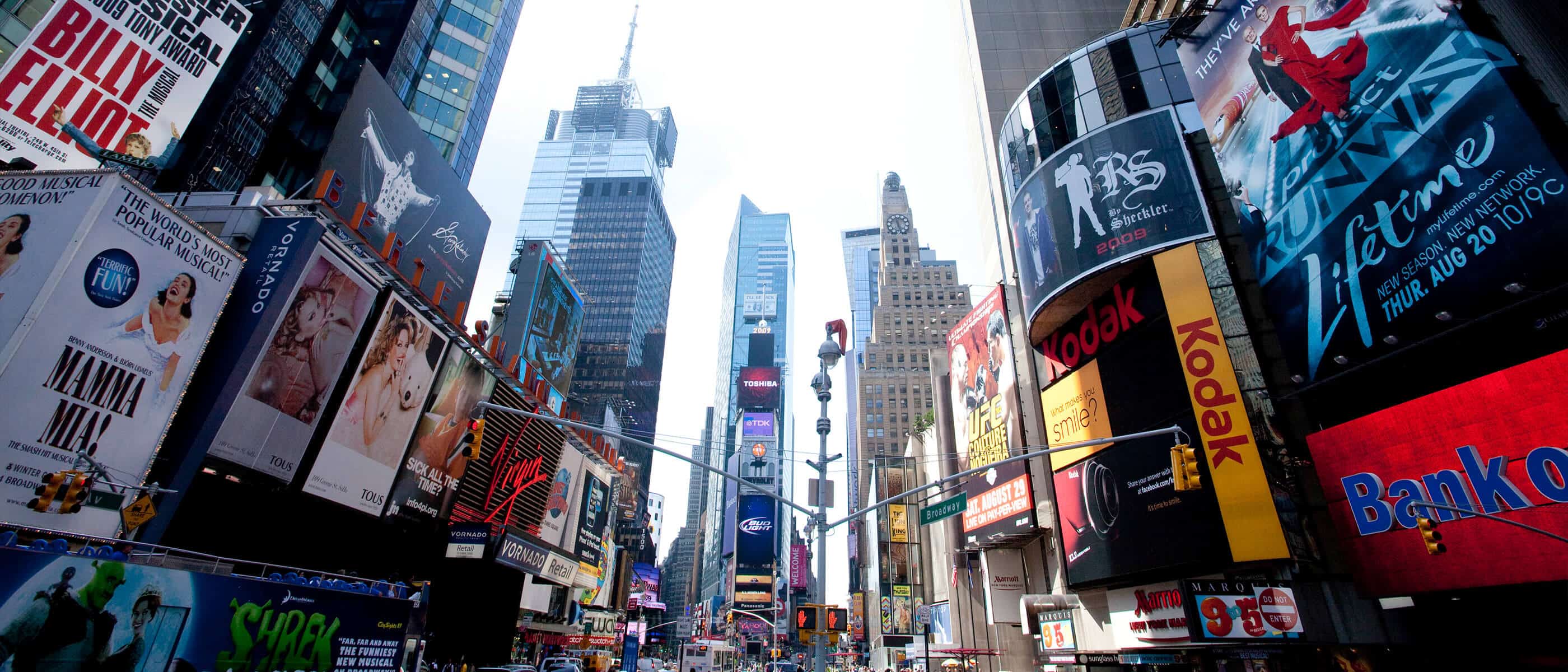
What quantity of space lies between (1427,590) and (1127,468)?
8461 mm

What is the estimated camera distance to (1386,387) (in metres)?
18.5

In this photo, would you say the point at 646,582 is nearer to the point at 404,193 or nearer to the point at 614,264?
the point at 404,193

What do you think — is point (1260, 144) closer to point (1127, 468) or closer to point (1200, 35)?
point (1200, 35)

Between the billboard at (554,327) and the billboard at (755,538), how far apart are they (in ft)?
247

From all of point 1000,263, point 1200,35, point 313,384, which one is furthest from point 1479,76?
point 313,384

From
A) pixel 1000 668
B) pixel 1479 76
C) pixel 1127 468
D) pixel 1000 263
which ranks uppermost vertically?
pixel 1000 263

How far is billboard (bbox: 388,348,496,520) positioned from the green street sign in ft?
52.3

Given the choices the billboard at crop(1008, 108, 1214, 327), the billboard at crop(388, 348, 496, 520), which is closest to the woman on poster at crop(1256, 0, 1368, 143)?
the billboard at crop(1008, 108, 1214, 327)

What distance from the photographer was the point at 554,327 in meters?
41.7

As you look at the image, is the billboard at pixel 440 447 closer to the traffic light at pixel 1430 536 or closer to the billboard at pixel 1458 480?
the traffic light at pixel 1430 536

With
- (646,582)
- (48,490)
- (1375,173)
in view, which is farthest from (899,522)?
(48,490)

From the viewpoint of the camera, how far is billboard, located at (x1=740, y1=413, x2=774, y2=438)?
135m

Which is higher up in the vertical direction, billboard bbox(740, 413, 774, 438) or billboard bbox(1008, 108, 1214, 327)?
billboard bbox(740, 413, 774, 438)

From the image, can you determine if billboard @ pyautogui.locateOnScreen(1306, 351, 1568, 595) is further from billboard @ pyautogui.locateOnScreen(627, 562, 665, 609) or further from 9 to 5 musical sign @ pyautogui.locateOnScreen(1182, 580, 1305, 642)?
billboard @ pyautogui.locateOnScreen(627, 562, 665, 609)
